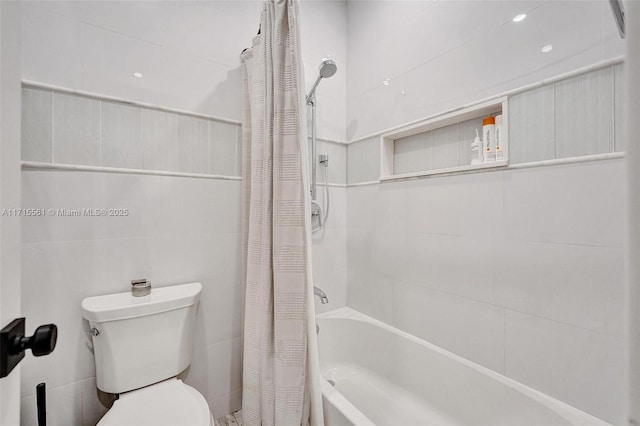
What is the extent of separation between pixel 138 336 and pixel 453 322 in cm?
139

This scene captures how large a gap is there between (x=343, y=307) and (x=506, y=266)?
1.12 metres

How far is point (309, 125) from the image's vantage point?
6.00 feet

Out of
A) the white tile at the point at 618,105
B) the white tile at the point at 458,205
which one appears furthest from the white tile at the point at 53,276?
the white tile at the point at 618,105

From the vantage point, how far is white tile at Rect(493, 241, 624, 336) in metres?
0.93

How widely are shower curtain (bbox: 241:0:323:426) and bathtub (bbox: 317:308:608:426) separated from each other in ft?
0.55

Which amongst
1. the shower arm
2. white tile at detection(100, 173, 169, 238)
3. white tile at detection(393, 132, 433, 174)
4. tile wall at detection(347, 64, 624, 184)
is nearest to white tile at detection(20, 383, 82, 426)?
white tile at detection(100, 173, 169, 238)

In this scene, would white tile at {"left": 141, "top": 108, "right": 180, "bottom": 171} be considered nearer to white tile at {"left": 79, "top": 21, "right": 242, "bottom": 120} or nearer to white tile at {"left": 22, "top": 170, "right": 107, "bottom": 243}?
white tile at {"left": 79, "top": 21, "right": 242, "bottom": 120}

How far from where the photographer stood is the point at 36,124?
Answer: 109cm

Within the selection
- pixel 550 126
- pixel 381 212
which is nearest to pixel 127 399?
pixel 381 212

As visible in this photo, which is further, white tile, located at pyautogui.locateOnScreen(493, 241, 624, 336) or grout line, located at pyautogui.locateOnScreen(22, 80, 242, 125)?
grout line, located at pyautogui.locateOnScreen(22, 80, 242, 125)

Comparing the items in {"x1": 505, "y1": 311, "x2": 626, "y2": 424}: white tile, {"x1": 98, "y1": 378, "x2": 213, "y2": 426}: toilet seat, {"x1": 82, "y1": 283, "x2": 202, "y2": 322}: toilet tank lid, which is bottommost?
{"x1": 98, "y1": 378, "x2": 213, "y2": 426}: toilet seat

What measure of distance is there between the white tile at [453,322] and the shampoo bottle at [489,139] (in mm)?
653

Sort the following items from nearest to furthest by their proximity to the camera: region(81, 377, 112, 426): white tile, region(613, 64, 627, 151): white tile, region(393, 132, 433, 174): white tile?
region(613, 64, 627, 151): white tile → region(81, 377, 112, 426): white tile → region(393, 132, 433, 174): white tile

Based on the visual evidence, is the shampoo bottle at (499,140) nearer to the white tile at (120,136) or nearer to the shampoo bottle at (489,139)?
the shampoo bottle at (489,139)
